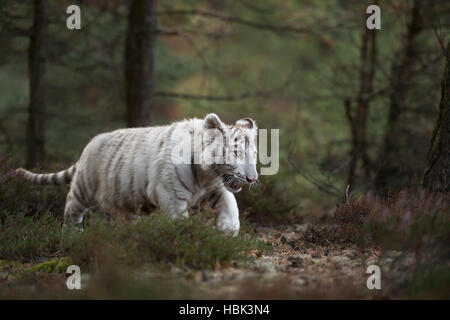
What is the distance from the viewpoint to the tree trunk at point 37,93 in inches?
351

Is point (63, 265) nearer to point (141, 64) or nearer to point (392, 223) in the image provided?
point (392, 223)

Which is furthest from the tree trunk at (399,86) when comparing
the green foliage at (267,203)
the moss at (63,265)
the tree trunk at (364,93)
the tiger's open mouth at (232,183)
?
the moss at (63,265)

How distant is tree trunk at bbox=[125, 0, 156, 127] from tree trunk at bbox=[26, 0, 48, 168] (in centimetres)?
154

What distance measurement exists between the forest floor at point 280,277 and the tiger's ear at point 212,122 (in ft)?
4.64

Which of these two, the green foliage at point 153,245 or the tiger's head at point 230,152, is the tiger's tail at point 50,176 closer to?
the green foliage at point 153,245

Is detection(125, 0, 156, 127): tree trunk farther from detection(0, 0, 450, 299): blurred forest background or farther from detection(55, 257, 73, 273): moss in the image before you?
detection(55, 257, 73, 273): moss

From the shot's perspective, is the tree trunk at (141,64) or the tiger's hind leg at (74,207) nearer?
the tiger's hind leg at (74,207)

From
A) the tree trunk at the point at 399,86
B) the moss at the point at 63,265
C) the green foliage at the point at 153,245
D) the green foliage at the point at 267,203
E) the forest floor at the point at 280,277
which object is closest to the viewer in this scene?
the forest floor at the point at 280,277

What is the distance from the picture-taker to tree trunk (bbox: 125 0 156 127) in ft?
30.3

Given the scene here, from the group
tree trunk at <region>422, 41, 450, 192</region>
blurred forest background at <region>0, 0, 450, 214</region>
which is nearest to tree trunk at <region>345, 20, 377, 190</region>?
blurred forest background at <region>0, 0, 450, 214</region>

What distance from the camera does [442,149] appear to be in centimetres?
557

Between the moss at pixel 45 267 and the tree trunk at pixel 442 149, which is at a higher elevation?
the tree trunk at pixel 442 149
